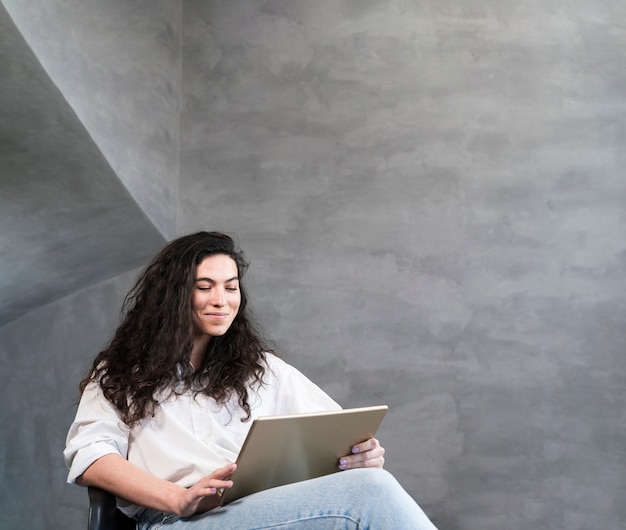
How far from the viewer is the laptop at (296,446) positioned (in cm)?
142

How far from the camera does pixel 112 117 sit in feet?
9.25

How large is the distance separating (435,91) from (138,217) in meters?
1.48

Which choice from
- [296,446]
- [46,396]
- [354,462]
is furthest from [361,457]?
[46,396]

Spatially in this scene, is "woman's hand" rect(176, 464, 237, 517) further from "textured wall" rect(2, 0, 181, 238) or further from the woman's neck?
"textured wall" rect(2, 0, 181, 238)

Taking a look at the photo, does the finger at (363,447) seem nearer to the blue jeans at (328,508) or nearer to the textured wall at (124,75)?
the blue jeans at (328,508)

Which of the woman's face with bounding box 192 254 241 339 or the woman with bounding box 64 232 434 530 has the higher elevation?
the woman's face with bounding box 192 254 241 339

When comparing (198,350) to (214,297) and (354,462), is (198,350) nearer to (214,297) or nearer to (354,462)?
(214,297)

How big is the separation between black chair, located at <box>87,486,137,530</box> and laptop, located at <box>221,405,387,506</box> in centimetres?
27

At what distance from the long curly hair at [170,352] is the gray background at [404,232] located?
123 cm

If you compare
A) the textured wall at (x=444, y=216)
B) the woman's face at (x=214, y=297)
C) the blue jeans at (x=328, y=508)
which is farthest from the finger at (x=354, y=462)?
the textured wall at (x=444, y=216)

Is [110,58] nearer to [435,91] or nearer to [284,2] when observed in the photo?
[284,2]

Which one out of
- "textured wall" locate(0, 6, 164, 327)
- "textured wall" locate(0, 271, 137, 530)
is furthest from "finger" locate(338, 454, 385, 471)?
"textured wall" locate(0, 271, 137, 530)

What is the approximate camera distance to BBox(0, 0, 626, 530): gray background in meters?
3.23

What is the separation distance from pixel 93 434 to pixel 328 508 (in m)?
0.58
